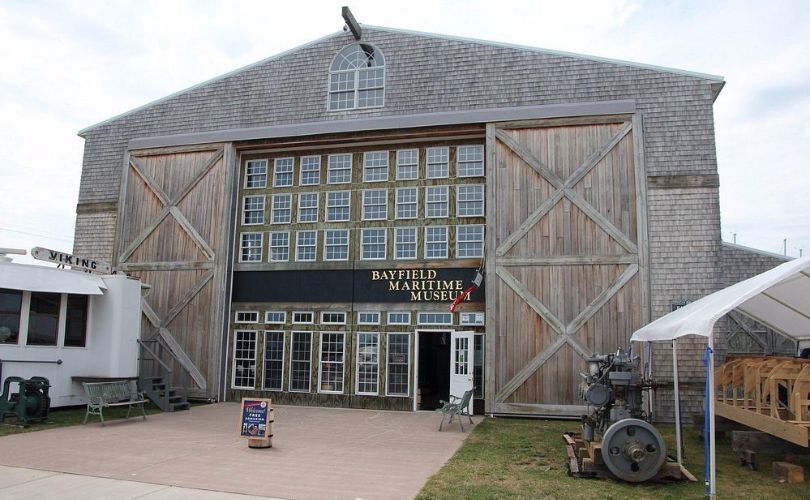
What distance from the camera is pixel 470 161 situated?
16359mm

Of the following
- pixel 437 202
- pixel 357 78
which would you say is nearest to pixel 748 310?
pixel 437 202

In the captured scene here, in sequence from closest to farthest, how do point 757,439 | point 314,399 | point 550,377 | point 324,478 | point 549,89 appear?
point 324,478
point 757,439
point 550,377
point 549,89
point 314,399

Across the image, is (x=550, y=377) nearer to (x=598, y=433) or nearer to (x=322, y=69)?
(x=598, y=433)

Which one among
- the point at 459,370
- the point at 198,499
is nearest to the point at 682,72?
the point at 459,370

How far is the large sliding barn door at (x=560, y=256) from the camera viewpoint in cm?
1429

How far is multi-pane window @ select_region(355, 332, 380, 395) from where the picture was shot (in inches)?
640

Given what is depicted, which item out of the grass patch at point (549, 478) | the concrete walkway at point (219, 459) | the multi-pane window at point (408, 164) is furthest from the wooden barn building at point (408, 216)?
the grass patch at point (549, 478)

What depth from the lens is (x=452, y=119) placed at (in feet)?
52.1

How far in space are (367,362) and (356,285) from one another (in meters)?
2.03

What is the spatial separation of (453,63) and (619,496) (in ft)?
38.6

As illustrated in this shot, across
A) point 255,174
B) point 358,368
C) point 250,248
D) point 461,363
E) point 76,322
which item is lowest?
point 358,368

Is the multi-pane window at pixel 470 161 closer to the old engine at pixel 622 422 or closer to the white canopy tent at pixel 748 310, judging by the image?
the white canopy tent at pixel 748 310

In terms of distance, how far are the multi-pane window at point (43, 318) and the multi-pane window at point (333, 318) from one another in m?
6.25

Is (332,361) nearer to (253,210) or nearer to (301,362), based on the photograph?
(301,362)
